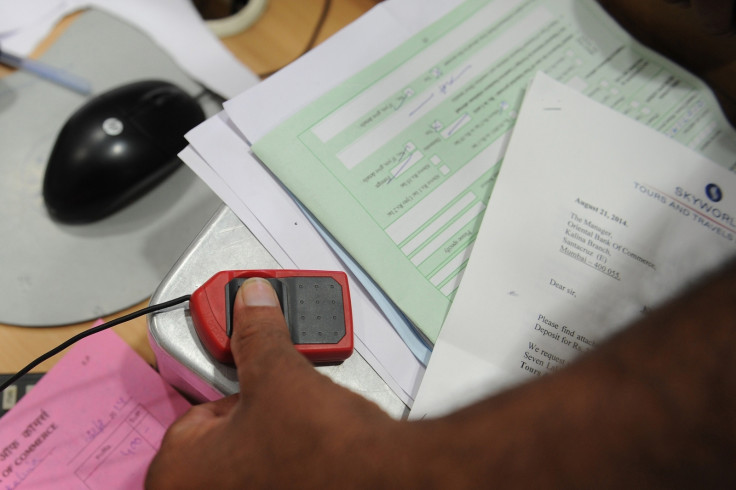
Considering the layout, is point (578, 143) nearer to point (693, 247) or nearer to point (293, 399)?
point (693, 247)

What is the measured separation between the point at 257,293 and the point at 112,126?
0.84 feet

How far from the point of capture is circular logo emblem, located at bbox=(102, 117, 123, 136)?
47cm

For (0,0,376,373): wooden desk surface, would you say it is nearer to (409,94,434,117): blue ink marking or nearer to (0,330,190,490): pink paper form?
(409,94,434,117): blue ink marking

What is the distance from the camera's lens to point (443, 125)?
435 mm

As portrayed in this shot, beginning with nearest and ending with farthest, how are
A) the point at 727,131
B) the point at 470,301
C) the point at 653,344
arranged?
1. the point at 653,344
2. the point at 470,301
3. the point at 727,131

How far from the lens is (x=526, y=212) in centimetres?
41

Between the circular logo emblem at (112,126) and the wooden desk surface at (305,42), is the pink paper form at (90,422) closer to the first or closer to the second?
the wooden desk surface at (305,42)

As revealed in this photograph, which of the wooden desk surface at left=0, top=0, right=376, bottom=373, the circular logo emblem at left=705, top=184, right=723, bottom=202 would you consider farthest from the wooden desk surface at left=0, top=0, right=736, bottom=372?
the circular logo emblem at left=705, top=184, right=723, bottom=202

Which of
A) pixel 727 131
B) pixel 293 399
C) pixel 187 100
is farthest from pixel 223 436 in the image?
pixel 727 131

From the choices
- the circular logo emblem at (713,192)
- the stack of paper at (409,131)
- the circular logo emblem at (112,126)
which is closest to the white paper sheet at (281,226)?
the stack of paper at (409,131)

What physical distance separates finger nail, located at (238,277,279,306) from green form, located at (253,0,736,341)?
0.24 feet

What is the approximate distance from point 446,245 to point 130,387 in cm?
28

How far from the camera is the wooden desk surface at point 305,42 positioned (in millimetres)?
433

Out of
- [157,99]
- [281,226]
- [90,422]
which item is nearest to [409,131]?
[281,226]
